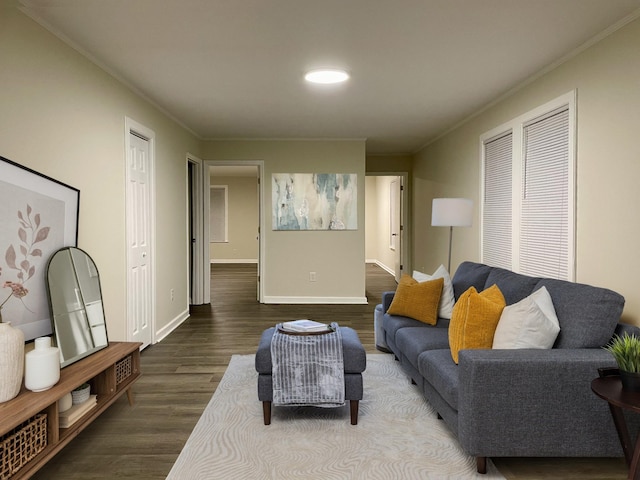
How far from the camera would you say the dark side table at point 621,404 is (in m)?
→ 1.76

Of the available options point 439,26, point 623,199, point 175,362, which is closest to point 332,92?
point 439,26

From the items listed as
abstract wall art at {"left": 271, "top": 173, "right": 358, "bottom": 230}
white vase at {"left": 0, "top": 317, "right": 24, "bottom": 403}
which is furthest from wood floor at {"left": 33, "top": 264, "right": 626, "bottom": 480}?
abstract wall art at {"left": 271, "top": 173, "right": 358, "bottom": 230}

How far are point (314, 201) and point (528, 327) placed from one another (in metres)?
4.69

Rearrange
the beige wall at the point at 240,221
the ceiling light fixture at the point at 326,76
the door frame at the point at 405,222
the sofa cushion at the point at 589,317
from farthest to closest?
the beige wall at the point at 240,221 < the door frame at the point at 405,222 < the ceiling light fixture at the point at 326,76 < the sofa cushion at the point at 589,317

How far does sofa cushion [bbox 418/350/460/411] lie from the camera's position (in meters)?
2.39

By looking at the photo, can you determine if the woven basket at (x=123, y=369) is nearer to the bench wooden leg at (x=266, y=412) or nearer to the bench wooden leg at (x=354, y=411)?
the bench wooden leg at (x=266, y=412)

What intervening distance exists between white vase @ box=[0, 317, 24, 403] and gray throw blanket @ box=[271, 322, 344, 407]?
128 centimetres

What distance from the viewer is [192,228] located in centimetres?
677

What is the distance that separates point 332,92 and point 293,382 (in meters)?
2.73

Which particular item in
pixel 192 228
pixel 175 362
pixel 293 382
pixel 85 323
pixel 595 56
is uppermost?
pixel 595 56

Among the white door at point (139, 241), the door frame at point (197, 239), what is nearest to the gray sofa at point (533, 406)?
the white door at point (139, 241)

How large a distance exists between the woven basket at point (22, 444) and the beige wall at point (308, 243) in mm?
4832

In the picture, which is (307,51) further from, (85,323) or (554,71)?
(85,323)

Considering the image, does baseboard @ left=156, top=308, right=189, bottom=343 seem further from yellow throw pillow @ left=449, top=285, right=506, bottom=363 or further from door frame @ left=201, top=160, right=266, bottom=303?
yellow throw pillow @ left=449, top=285, right=506, bottom=363
